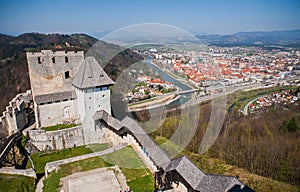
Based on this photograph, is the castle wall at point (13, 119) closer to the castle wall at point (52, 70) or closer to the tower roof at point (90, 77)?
the castle wall at point (52, 70)

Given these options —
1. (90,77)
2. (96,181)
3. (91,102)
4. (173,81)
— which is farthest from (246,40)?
(96,181)

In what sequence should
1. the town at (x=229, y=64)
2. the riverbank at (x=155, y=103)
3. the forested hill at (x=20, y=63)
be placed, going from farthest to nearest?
the forested hill at (x=20, y=63) → the riverbank at (x=155, y=103) → the town at (x=229, y=64)

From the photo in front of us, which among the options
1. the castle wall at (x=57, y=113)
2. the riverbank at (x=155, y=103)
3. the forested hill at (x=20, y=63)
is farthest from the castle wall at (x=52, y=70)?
the riverbank at (x=155, y=103)

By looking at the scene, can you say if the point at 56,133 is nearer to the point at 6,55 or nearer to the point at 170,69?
the point at 170,69

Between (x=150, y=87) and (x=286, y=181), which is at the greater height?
(x=150, y=87)

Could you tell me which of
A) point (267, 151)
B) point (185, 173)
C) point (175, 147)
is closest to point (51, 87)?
point (175, 147)

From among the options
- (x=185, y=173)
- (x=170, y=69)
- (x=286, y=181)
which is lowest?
(x=286, y=181)

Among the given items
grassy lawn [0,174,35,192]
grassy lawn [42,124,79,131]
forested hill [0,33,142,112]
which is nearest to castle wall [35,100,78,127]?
grassy lawn [42,124,79,131]

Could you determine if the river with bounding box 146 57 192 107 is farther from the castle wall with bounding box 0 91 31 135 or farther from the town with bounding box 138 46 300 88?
the castle wall with bounding box 0 91 31 135
